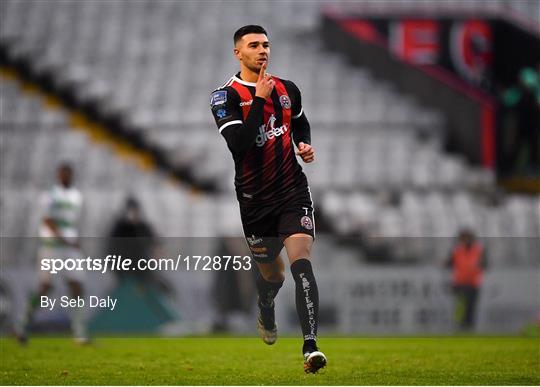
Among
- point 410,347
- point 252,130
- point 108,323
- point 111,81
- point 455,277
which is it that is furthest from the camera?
point 111,81

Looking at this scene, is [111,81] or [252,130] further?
[111,81]

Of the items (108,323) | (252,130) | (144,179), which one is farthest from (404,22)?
(252,130)

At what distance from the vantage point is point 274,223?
640 centimetres

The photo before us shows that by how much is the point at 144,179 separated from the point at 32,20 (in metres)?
4.66

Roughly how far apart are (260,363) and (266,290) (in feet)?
3.17

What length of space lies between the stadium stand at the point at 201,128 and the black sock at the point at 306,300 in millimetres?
10198

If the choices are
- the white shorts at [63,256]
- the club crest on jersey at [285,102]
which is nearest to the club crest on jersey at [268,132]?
the club crest on jersey at [285,102]

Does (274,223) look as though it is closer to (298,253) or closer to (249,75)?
(298,253)

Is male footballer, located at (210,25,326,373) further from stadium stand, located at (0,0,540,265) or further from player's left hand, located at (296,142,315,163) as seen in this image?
stadium stand, located at (0,0,540,265)

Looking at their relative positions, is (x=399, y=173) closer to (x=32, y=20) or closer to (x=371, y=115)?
(x=371, y=115)

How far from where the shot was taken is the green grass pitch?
6656mm

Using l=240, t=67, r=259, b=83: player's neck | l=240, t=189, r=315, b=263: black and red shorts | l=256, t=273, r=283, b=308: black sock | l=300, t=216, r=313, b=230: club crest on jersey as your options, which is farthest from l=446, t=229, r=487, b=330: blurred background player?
l=240, t=67, r=259, b=83: player's neck

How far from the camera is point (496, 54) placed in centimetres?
1908

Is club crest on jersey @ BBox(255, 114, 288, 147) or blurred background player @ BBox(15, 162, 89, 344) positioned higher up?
club crest on jersey @ BBox(255, 114, 288, 147)
